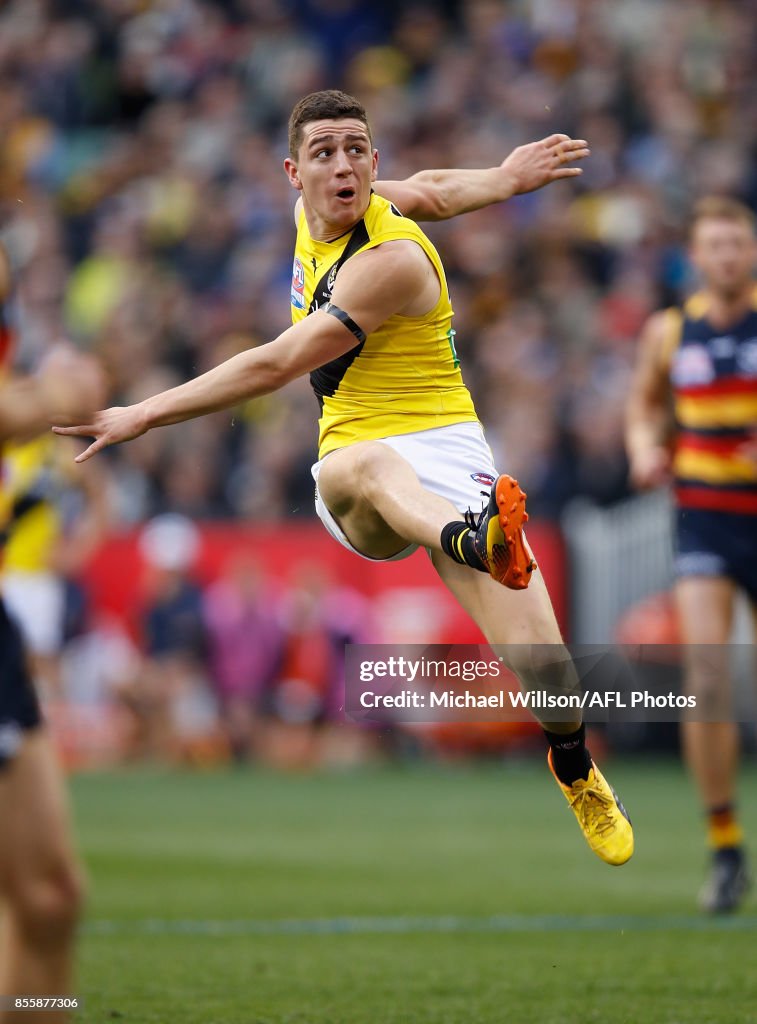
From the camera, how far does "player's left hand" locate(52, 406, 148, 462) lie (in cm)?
500

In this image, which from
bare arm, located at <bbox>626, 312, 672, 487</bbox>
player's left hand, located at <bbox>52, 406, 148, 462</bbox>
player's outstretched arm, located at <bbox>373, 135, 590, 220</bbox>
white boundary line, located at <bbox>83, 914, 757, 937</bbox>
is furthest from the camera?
bare arm, located at <bbox>626, 312, 672, 487</bbox>

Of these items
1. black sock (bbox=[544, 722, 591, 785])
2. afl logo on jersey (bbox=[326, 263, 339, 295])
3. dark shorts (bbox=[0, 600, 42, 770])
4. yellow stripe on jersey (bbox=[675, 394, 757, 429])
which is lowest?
black sock (bbox=[544, 722, 591, 785])

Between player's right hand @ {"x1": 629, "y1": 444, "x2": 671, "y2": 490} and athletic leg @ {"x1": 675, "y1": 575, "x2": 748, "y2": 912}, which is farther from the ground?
player's right hand @ {"x1": 629, "y1": 444, "x2": 671, "y2": 490}

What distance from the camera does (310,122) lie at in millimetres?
5738

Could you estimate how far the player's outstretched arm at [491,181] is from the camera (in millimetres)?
6367

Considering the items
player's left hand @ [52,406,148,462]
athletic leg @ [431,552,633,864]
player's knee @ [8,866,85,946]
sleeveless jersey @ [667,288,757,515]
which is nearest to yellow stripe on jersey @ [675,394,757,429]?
sleeveless jersey @ [667,288,757,515]

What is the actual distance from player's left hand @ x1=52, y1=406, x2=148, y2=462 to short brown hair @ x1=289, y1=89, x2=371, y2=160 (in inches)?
50.1

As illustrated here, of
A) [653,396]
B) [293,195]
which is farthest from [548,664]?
[293,195]

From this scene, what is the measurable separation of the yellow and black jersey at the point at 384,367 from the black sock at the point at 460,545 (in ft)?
1.88

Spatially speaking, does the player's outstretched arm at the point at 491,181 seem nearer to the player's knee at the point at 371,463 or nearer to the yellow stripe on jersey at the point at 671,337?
the player's knee at the point at 371,463

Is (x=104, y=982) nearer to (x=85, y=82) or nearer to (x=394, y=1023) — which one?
(x=394, y=1023)

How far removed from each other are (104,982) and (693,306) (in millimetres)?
4178

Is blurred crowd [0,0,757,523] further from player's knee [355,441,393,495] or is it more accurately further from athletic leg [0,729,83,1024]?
athletic leg [0,729,83,1024]

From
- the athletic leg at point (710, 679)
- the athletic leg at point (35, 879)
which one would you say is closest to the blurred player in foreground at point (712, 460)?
the athletic leg at point (710, 679)
